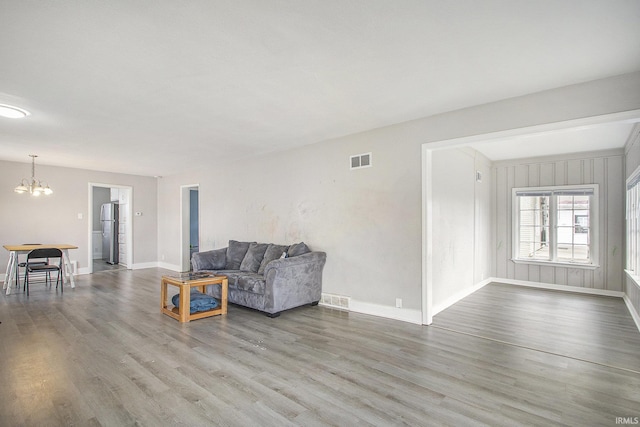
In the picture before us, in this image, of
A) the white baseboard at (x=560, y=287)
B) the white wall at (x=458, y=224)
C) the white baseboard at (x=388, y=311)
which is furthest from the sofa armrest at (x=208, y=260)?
the white baseboard at (x=560, y=287)

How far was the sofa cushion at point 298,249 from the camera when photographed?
16.2 ft

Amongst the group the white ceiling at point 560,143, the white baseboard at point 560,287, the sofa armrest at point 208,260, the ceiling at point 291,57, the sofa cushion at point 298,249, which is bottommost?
the white baseboard at point 560,287

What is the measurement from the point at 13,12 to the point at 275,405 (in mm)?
3005

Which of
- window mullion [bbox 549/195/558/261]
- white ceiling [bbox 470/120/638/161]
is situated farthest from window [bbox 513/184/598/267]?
white ceiling [bbox 470/120/638/161]

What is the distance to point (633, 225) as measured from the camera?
4574 millimetres

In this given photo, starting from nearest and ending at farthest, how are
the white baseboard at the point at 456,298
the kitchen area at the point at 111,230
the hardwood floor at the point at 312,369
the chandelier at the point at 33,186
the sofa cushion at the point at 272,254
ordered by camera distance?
the hardwood floor at the point at 312,369, the white baseboard at the point at 456,298, the sofa cushion at the point at 272,254, the chandelier at the point at 33,186, the kitchen area at the point at 111,230

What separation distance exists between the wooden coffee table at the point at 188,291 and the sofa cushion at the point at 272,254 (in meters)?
0.72

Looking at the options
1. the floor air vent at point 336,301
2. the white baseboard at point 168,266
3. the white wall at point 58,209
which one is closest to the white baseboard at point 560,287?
the floor air vent at point 336,301

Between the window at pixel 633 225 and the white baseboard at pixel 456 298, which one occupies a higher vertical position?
the window at pixel 633 225

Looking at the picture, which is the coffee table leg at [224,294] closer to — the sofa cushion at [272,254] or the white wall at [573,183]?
the sofa cushion at [272,254]

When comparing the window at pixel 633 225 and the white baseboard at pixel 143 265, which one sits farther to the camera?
the white baseboard at pixel 143 265

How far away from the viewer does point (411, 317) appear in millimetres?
4070

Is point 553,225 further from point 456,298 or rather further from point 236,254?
point 236,254

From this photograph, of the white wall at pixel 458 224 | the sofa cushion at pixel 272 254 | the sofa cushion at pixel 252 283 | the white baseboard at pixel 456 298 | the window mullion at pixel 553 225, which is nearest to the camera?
the sofa cushion at pixel 252 283
